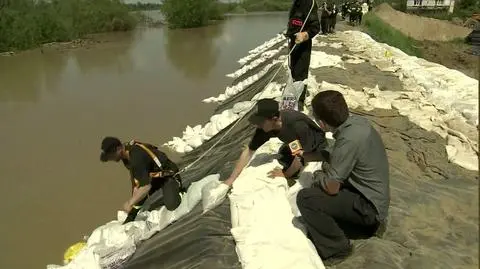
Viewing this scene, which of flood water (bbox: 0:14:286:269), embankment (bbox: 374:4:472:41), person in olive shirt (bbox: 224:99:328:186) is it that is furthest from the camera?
embankment (bbox: 374:4:472:41)

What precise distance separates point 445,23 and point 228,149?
1615cm

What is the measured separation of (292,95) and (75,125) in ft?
17.4

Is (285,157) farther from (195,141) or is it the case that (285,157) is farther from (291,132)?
(195,141)

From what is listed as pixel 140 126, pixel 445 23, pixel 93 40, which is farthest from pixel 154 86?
pixel 93 40

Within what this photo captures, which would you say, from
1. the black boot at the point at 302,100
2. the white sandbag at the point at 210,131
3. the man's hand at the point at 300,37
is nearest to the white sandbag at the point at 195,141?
the white sandbag at the point at 210,131

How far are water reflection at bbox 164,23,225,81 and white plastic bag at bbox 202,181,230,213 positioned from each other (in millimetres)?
9792

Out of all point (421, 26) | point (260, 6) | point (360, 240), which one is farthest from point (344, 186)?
point (260, 6)

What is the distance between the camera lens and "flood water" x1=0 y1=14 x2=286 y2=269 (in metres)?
4.77

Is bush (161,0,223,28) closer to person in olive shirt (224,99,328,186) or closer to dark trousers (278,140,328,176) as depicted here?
dark trousers (278,140,328,176)

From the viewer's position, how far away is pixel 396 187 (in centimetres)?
340

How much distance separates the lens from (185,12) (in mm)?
32812

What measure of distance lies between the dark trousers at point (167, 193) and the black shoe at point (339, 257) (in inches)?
58.9

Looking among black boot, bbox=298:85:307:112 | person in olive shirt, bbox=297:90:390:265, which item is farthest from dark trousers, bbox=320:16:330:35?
person in olive shirt, bbox=297:90:390:265

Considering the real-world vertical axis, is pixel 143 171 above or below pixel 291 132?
below
